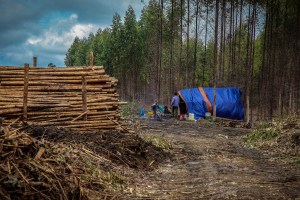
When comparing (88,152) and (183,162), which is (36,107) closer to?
(88,152)

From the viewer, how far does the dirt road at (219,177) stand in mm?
6555

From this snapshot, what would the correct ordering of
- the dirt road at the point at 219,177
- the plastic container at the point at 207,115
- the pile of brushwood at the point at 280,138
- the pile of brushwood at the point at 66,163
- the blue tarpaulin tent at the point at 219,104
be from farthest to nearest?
the blue tarpaulin tent at the point at 219,104
the plastic container at the point at 207,115
the pile of brushwood at the point at 280,138
the dirt road at the point at 219,177
the pile of brushwood at the point at 66,163

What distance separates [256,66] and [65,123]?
143ft

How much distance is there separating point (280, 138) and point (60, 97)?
8.37 meters

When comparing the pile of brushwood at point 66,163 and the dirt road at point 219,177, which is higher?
the pile of brushwood at point 66,163

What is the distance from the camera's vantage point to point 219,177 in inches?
312

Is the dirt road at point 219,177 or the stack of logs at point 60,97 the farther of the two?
the stack of logs at point 60,97

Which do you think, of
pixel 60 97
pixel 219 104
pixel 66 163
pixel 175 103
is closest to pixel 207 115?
pixel 219 104

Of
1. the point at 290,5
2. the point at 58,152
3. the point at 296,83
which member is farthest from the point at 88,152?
the point at 290,5

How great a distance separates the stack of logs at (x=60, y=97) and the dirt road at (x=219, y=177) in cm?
278

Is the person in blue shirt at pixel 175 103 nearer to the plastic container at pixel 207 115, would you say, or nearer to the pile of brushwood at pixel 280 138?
the plastic container at pixel 207 115

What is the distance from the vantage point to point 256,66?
5038 cm

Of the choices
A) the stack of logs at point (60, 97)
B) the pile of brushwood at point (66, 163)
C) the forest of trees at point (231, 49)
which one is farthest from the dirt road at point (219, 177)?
the forest of trees at point (231, 49)

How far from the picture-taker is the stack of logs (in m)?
10.8
